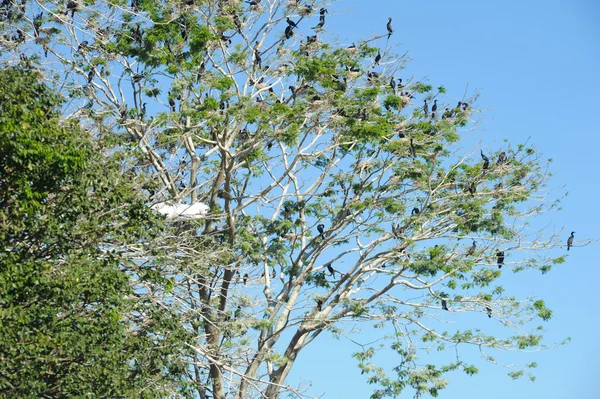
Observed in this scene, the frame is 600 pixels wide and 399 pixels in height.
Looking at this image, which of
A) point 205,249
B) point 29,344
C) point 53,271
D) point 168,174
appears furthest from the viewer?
point 168,174

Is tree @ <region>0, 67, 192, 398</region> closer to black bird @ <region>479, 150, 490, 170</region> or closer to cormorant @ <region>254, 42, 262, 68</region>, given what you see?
cormorant @ <region>254, 42, 262, 68</region>

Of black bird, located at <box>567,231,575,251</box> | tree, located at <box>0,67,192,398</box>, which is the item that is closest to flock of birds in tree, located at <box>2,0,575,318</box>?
black bird, located at <box>567,231,575,251</box>

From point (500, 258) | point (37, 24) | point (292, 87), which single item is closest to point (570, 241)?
point (500, 258)

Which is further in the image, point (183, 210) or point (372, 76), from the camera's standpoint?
point (372, 76)

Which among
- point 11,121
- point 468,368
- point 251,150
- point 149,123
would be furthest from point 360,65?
point 11,121

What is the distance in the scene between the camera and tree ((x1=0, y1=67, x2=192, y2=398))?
10.1 meters

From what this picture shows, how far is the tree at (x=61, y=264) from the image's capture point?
10094mm

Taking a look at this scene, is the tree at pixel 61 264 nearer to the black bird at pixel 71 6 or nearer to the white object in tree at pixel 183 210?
the white object in tree at pixel 183 210

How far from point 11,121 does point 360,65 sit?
691cm

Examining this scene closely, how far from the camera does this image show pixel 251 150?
15.0 metres

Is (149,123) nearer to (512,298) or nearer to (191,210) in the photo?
(191,210)

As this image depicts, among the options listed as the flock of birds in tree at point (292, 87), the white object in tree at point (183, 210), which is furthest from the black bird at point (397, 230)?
the white object in tree at point (183, 210)

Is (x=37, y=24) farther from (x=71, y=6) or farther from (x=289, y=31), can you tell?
(x=289, y=31)

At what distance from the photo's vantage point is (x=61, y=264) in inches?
430
